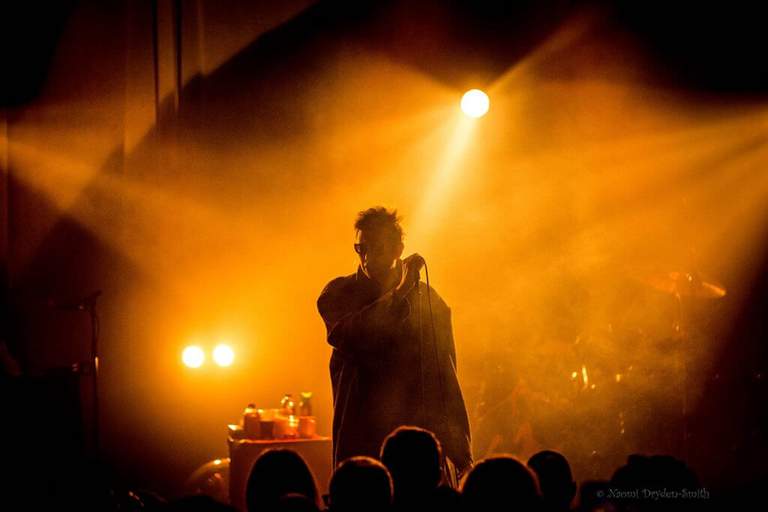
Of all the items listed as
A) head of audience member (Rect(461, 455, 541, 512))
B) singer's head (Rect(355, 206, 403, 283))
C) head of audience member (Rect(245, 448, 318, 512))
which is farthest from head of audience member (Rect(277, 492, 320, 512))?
singer's head (Rect(355, 206, 403, 283))

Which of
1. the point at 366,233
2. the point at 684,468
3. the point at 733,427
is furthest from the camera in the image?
the point at 733,427

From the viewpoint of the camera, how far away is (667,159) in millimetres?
5691

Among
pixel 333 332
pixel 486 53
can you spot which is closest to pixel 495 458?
pixel 333 332

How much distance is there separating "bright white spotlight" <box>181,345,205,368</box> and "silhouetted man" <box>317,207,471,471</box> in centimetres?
291

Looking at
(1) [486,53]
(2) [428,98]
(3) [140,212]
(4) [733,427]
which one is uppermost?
(1) [486,53]

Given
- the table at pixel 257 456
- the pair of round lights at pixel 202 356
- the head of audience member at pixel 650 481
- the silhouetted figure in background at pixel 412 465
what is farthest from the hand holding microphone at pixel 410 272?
the pair of round lights at pixel 202 356

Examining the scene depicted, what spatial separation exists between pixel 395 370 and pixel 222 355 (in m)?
3.18

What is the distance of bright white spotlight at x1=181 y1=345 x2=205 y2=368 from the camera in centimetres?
570

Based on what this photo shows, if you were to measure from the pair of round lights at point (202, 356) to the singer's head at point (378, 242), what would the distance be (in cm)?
297

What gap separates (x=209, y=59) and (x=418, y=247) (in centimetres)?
258

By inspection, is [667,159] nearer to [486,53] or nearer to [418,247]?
[486,53]

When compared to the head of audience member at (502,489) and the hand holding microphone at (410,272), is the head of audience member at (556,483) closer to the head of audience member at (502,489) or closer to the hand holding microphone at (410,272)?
the head of audience member at (502,489)

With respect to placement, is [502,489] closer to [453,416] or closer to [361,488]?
[361,488]

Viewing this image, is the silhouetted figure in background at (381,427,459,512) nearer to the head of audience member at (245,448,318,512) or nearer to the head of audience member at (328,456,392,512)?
the head of audience member at (328,456,392,512)
